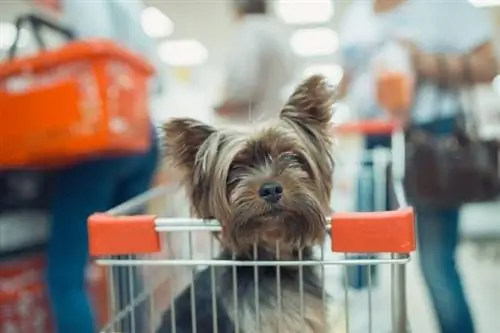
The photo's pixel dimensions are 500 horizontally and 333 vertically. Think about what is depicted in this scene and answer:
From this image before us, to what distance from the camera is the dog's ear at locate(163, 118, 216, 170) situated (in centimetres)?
127

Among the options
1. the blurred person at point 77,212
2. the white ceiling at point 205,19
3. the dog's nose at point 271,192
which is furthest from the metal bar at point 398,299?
the white ceiling at point 205,19

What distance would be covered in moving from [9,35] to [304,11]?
18.6 feet

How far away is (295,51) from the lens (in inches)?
235

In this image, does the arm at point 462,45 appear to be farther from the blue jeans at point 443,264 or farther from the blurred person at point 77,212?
the blurred person at point 77,212

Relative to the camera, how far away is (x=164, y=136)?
128 cm

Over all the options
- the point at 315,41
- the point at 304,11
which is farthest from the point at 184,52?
the point at 304,11

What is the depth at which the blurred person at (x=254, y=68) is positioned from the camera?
6.68 ft

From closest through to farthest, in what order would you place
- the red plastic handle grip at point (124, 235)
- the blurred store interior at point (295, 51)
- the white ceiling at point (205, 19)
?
the red plastic handle grip at point (124, 235) < the blurred store interior at point (295, 51) < the white ceiling at point (205, 19)

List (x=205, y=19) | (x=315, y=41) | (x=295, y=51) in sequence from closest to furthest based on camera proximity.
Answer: (x=295, y=51), (x=205, y=19), (x=315, y=41)

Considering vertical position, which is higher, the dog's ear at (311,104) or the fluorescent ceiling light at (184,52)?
the fluorescent ceiling light at (184,52)

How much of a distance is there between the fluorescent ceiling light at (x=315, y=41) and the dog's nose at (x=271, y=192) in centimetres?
720

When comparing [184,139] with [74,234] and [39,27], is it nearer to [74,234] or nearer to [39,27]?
[74,234]

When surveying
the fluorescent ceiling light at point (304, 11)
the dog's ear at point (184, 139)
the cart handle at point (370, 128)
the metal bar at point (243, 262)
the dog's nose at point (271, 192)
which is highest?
the fluorescent ceiling light at point (304, 11)

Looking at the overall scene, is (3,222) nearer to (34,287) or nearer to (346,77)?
(34,287)
